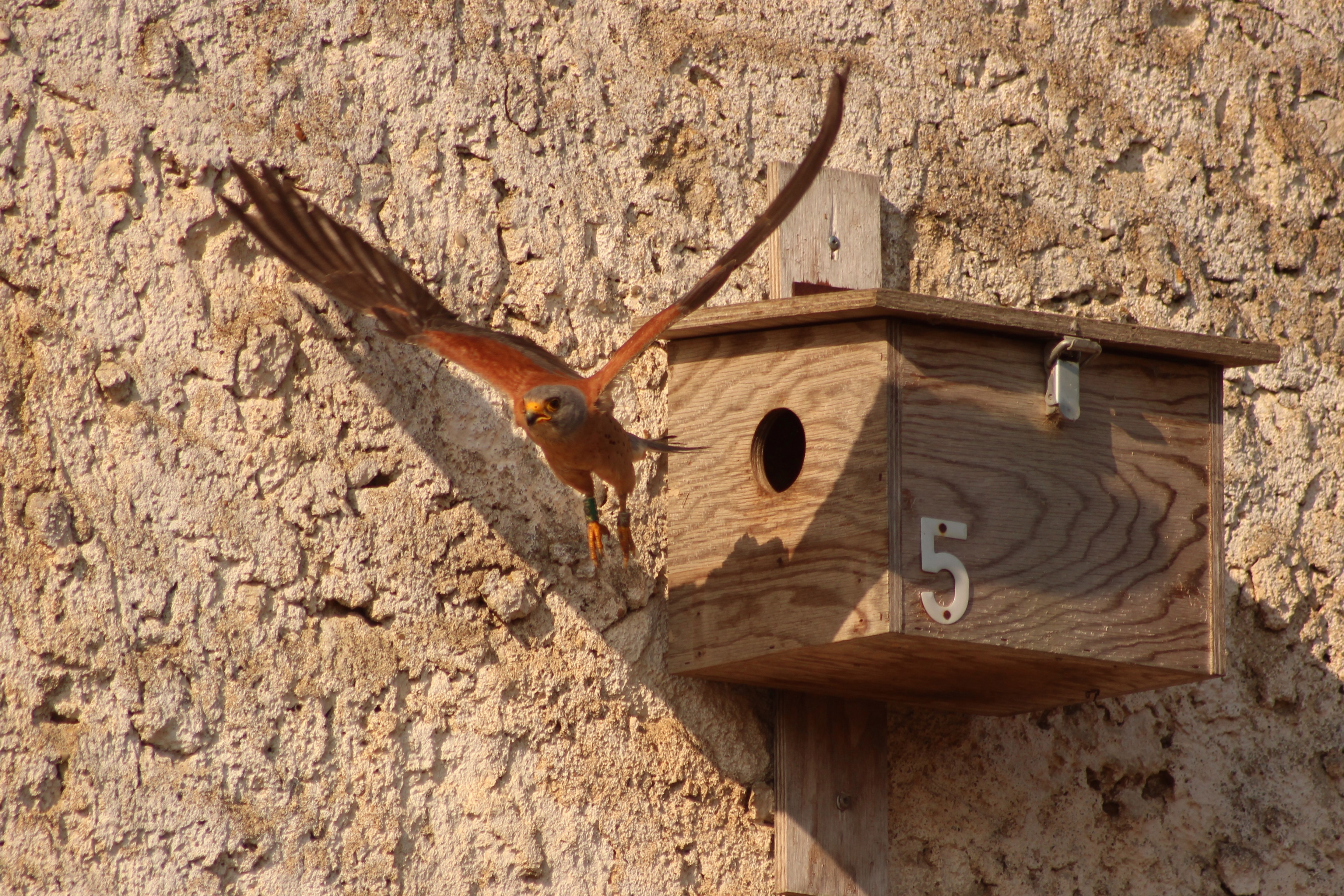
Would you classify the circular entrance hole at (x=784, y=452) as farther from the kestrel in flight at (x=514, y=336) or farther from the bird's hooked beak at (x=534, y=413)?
the bird's hooked beak at (x=534, y=413)

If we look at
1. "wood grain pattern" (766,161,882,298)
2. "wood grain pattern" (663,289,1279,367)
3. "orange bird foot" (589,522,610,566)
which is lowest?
"orange bird foot" (589,522,610,566)

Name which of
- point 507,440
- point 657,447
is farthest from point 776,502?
point 507,440

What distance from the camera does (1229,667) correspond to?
3658mm

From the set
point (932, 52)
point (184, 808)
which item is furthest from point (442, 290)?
point (932, 52)

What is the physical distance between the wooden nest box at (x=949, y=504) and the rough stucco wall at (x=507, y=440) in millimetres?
234

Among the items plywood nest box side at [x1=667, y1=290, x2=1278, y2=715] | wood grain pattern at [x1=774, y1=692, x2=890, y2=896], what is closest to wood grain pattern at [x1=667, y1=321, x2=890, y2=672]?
plywood nest box side at [x1=667, y1=290, x2=1278, y2=715]

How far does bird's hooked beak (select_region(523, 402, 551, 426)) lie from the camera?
2.99 meters

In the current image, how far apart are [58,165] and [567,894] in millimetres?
1746

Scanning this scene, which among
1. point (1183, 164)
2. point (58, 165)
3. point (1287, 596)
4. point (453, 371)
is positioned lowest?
point (1287, 596)

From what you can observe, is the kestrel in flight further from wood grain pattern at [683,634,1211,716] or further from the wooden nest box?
wood grain pattern at [683,634,1211,716]

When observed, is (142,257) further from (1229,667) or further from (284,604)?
(1229,667)

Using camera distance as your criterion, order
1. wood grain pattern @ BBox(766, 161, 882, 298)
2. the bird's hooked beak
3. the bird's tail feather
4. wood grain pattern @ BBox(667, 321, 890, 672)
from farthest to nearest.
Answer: wood grain pattern @ BBox(766, 161, 882, 298) < the bird's tail feather < the bird's hooked beak < wood grain pattern @ BBox(667, 321, 890, 672)

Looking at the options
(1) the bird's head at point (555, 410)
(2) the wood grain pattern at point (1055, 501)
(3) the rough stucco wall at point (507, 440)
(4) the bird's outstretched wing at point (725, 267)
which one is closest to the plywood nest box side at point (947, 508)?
(2) the wood grain pattern at point (1055, 501)

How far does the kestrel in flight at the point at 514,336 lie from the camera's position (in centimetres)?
291
